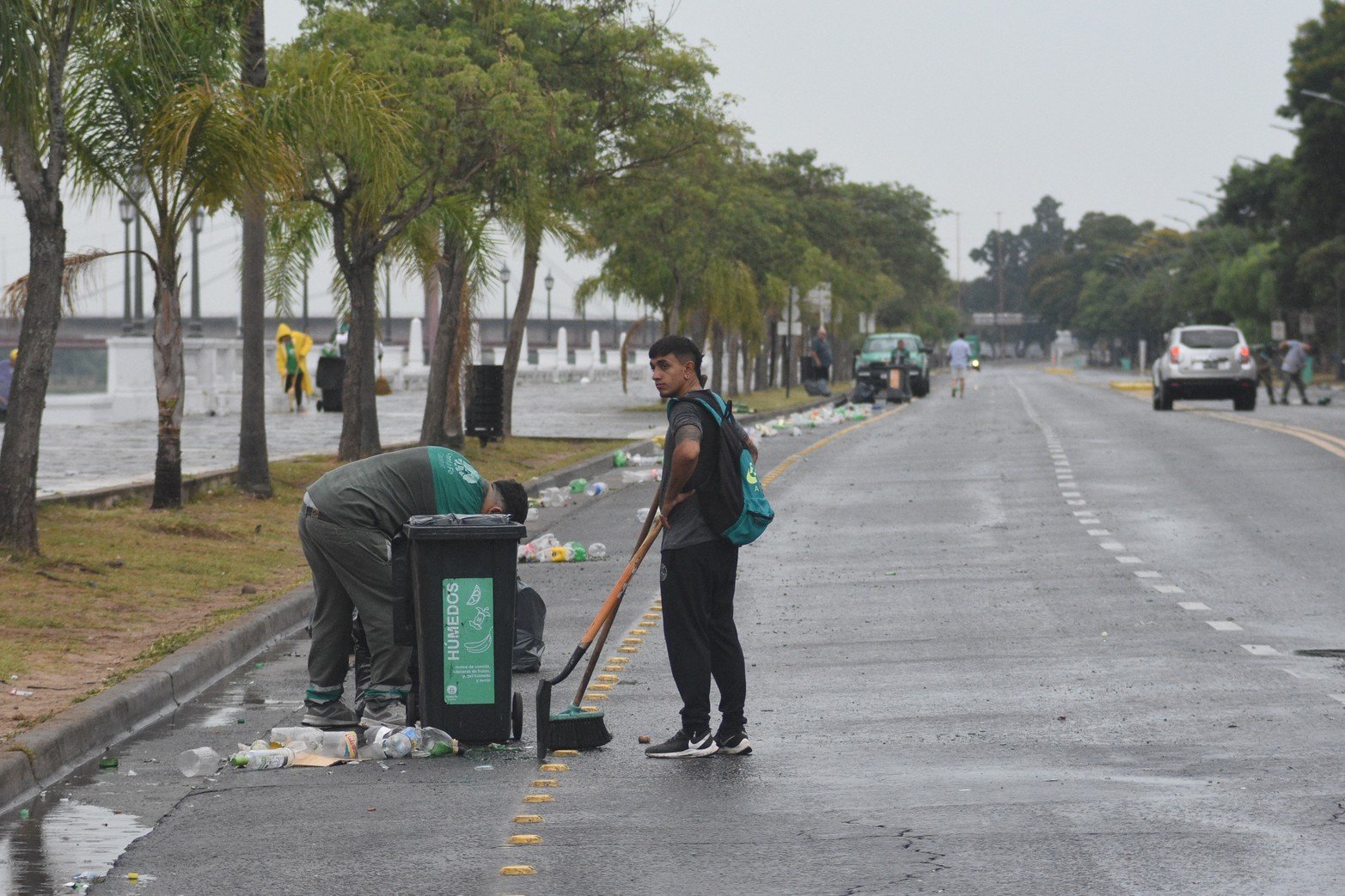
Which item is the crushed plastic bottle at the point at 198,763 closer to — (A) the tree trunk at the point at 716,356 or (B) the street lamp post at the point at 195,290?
(B) the street lamp post at the point at 195,290

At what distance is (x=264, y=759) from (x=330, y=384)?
31.7 m

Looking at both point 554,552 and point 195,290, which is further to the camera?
point 195,290

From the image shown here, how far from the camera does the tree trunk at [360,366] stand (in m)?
21.6

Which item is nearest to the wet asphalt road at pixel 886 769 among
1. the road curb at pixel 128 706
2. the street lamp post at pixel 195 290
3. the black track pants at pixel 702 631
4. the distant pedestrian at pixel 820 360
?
the road curb at pixel 128 706

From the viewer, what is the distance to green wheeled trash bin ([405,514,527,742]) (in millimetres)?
7852

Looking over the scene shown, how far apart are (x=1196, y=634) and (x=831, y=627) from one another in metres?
2.01

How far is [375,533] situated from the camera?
830 centimetres

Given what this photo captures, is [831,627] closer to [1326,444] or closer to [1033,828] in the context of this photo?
[1033,828]

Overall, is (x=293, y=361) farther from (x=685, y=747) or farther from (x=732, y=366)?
(x=685, y=747)

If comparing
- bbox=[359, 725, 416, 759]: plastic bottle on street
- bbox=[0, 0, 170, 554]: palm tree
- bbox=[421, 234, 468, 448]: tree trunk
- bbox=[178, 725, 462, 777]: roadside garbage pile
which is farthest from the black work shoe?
bbox=[421, 234, 468, 448]: tree trunk

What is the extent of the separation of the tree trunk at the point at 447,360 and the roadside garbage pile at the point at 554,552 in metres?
8.46

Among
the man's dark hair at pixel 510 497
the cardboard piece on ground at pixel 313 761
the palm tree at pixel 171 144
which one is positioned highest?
the palm tree at pixel 171 144

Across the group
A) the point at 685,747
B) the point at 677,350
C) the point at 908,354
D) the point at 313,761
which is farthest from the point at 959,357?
the point at 313,761

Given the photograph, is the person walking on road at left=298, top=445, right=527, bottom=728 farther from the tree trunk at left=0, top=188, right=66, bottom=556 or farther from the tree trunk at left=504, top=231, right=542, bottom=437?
the tree trunk at left=504, top=231, right=542, bottom=437
